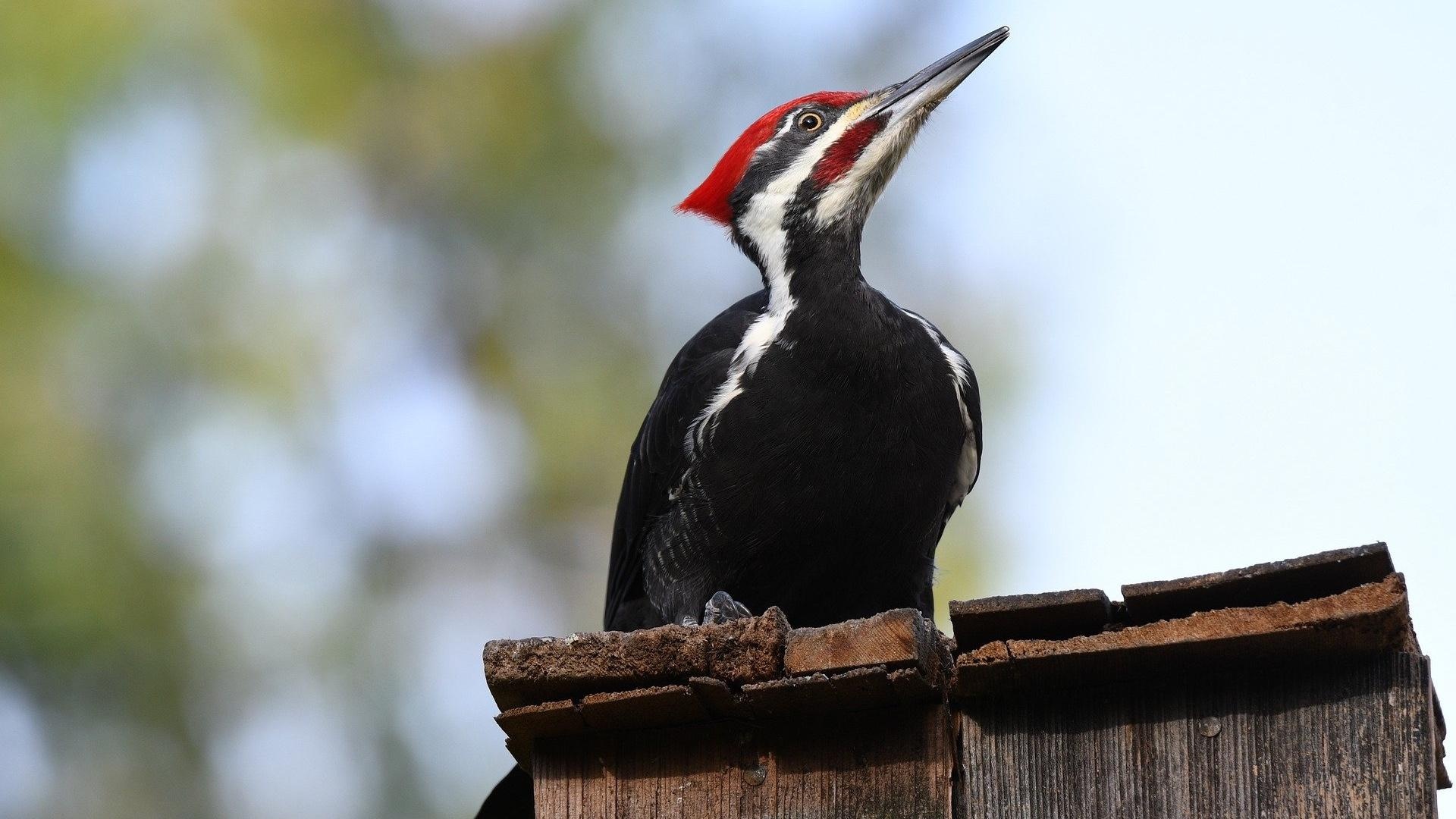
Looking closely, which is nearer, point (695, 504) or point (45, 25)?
point (695, 504)

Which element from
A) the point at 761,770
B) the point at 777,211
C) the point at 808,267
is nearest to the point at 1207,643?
the point at 761,770

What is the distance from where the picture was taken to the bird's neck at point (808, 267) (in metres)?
4.51

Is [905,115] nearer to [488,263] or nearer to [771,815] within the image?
[771,815]

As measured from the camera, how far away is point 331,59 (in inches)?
359

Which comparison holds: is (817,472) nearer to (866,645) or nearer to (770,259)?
(770,259)

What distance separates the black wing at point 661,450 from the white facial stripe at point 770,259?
43mm

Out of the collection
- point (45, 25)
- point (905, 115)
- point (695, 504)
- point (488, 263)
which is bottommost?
point (695, 504)

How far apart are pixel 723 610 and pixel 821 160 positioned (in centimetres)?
142

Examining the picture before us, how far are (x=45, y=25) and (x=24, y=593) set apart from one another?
311cm

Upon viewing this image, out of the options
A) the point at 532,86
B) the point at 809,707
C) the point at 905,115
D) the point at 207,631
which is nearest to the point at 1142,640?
the point at 809,707

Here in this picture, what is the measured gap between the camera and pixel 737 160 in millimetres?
5039

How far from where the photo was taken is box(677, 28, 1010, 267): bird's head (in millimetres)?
4773

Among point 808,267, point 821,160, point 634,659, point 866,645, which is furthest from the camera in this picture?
point 821,160

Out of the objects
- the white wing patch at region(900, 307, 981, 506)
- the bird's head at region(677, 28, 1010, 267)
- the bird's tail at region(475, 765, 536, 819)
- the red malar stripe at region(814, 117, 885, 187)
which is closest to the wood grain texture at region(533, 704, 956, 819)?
the bird's tail at region(475, 765, 536, 819)
